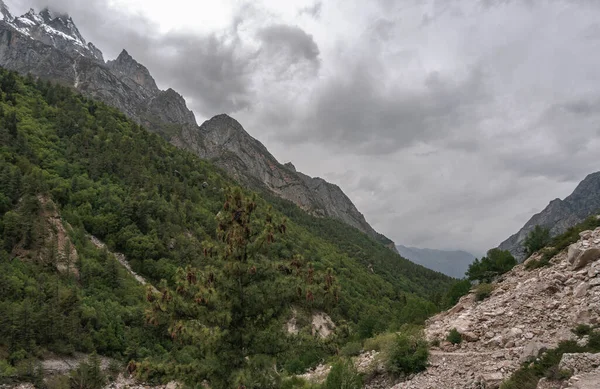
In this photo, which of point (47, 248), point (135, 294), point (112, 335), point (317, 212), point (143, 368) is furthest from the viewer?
point (317, 212)

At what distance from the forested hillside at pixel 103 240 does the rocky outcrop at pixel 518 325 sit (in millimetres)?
3755

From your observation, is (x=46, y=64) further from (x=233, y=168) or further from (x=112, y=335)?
→ (x=112, y=335)

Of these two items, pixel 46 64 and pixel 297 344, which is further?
pixel 46 64

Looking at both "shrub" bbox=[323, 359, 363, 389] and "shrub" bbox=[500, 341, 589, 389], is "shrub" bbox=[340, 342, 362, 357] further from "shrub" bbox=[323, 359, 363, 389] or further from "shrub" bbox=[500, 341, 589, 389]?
"shrub" bbox=[500, 341, 589, 389]

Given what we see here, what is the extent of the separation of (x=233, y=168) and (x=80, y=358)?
482 feet

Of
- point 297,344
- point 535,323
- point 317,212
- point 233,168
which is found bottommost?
point 535,323

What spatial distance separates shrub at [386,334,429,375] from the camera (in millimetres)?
13281

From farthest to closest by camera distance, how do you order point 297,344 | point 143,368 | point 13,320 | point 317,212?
point 317,212 → point 13,320 → point 297,344 → point 143,368

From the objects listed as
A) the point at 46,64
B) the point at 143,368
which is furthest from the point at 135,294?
the point at 46,64

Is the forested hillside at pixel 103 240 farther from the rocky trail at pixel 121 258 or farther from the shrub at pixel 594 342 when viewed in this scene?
the shrub at pixel 594 342

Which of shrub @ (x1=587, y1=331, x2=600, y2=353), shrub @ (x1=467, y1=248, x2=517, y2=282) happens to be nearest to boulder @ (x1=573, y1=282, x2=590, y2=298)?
shrub @ (x1=587, y1=331, x2=600, y2=353)

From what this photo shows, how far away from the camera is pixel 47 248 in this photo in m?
33.5

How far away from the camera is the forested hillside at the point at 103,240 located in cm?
2406

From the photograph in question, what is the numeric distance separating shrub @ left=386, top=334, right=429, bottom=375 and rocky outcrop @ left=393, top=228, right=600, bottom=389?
0.44m
